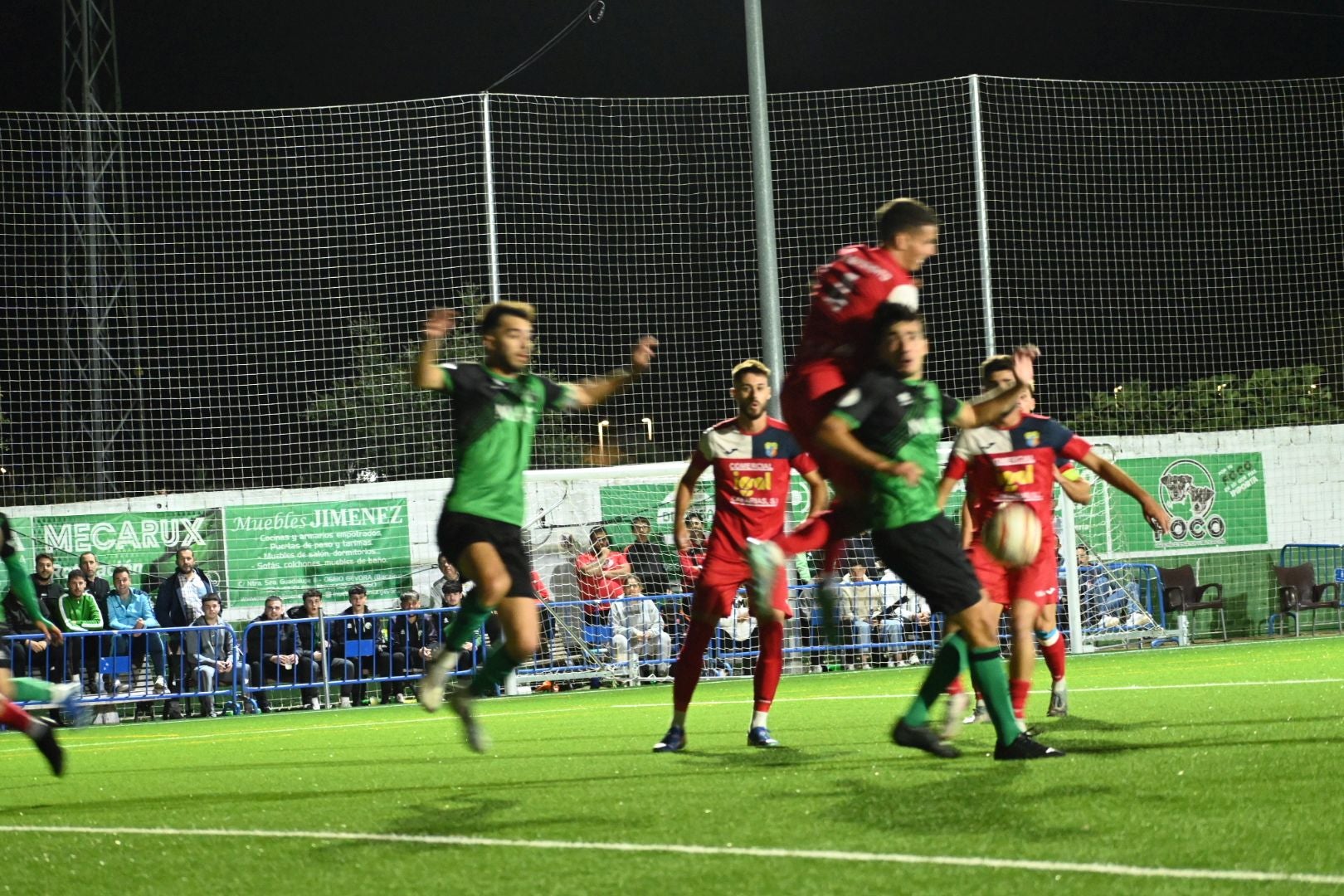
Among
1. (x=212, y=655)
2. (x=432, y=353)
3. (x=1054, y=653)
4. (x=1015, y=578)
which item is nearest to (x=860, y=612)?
(x=212, y=655)

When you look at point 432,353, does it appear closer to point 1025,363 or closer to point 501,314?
point 501,314

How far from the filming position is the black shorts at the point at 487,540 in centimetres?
738

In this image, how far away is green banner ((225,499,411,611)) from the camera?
19.6 meters

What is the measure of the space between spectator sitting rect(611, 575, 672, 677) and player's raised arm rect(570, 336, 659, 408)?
10362mm

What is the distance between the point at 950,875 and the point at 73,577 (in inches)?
593

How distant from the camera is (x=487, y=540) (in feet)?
24.2

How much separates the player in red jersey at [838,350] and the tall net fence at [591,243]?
43.4 ft

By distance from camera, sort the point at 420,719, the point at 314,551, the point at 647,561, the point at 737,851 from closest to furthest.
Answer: the point at 737,851 → the point at 420,719 → the point at 314,551 → the point at 647,561

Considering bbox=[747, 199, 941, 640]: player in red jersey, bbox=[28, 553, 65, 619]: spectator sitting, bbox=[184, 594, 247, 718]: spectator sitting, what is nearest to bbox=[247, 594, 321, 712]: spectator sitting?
bbox=[184, 594, 247, 718]: spectator sitting

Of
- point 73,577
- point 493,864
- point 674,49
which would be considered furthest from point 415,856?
point 674,49


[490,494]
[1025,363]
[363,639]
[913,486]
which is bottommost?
[363,639]

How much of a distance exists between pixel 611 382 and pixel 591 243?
13139 mm

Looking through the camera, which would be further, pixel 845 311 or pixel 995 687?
pixel 845 311

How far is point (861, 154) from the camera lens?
21359mm
